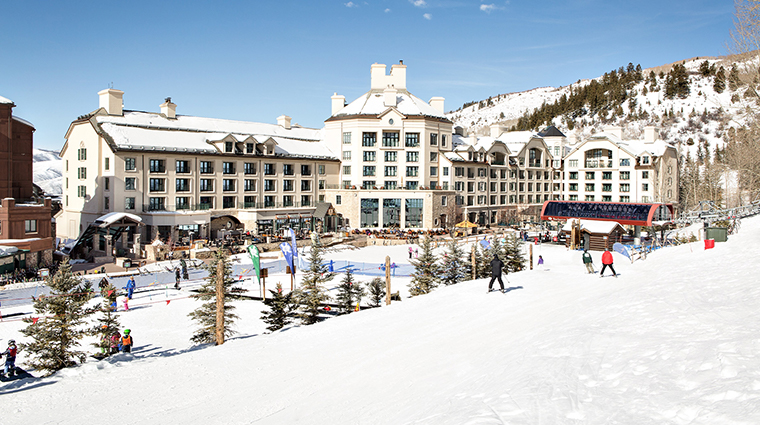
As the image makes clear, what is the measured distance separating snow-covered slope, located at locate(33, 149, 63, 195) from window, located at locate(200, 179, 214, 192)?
8749cm

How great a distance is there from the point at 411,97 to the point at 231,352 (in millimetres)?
59575

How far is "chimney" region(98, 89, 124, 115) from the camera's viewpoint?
5169 centimetres

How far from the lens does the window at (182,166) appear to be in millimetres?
52000

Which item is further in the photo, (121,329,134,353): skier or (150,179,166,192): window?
(150,179,166,192): window

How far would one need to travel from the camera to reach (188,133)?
55656 mm

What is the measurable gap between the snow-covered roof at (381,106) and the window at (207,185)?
20.5m

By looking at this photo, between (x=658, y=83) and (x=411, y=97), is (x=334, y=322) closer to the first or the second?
(x=411, y=97)

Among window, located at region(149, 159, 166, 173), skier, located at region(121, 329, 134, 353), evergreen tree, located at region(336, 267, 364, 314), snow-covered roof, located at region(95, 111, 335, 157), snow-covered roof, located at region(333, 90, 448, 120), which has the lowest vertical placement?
skier, located at region(121, 329, 134, 353)

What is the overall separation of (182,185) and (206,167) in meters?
3.55

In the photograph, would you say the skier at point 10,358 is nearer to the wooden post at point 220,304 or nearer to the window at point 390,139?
the wooden post at point 220,304

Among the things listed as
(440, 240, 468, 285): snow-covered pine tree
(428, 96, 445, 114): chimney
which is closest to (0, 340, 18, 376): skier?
(440, 240, 468, 285): snow-covered pine tree

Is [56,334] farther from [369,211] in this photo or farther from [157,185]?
[369,211]

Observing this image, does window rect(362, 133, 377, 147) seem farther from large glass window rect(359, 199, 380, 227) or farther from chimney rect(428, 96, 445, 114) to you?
chimney rect(428, 96, 445, 114)

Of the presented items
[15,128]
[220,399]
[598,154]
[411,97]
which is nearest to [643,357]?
[220,399]
